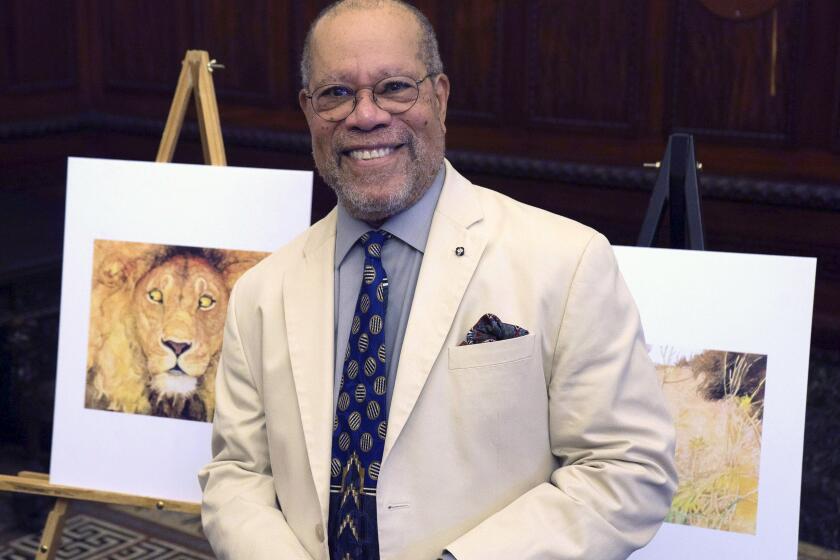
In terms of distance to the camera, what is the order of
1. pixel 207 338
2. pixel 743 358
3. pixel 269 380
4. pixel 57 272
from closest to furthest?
pixel 269 380
pixel 743 358
pixel 207 338
pixel 57 272

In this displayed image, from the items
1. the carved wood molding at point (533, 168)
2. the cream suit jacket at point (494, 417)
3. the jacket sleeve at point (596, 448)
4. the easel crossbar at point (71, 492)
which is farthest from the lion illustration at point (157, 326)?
the carved wood molding at point (533, 168)

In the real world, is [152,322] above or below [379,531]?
above

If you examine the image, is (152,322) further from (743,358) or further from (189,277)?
(743,358)

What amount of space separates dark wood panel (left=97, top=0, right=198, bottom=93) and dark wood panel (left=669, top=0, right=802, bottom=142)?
2.08 m

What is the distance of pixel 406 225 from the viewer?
203 centimetres

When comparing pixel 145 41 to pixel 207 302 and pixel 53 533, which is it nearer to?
pixel 207 302

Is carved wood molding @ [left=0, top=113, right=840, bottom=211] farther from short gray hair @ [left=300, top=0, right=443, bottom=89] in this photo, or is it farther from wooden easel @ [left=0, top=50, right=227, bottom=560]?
short gray hair @ [left=300, top=0, right=443, bottom=89]

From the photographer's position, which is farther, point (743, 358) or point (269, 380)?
point (743, 358)

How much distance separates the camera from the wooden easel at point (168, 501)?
2.87 meters

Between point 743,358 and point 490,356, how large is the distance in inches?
28.9

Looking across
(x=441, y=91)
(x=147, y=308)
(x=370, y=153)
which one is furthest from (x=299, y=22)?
(x=370, y=153)

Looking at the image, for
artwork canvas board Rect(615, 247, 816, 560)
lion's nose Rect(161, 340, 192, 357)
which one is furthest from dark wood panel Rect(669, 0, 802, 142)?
Result: lion's nose Rect(161, 340, 192, 357)

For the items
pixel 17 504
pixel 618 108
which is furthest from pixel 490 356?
pixel 17 504

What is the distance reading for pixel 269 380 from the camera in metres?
2.05
